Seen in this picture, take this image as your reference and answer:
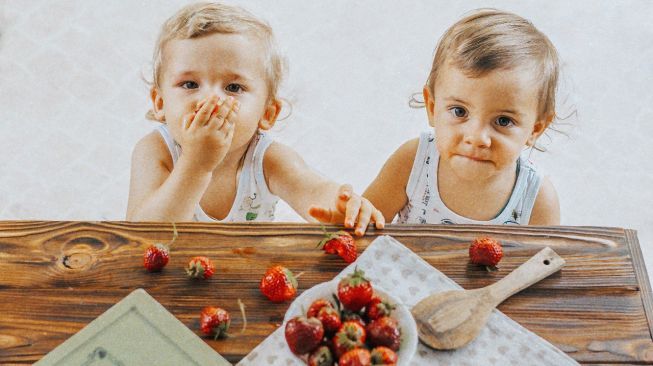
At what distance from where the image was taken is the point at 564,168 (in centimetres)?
232

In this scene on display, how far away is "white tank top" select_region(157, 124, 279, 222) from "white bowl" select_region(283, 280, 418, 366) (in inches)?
26.2

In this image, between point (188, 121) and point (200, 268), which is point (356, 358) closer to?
point (200, 268)

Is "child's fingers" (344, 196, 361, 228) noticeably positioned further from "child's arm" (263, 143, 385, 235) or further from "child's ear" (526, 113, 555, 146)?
"child's ear" (526, 113, 555, 146)

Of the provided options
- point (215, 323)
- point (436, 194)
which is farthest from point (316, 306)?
point (436, 194)

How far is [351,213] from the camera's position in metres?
1.08

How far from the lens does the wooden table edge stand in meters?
0.95

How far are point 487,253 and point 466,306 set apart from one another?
0.10 metres

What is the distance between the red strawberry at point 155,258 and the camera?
38.5 inches

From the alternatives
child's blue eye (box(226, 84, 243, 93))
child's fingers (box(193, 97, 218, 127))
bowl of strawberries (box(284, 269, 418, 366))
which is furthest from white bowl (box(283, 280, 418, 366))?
child's blue eye (box(226, 84, 243, 93))

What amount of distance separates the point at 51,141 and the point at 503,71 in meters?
1.68

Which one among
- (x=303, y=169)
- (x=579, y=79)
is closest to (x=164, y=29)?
(x=303, y=169)

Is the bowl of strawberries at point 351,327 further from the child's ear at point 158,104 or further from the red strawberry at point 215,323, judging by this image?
the child's ear at point 158,104

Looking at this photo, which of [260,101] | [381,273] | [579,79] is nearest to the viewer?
[381,273]

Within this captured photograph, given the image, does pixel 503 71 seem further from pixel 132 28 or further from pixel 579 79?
pixel 132 28
